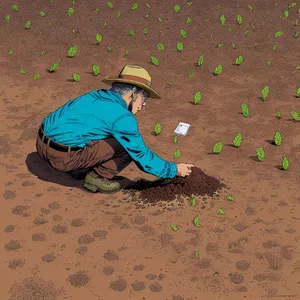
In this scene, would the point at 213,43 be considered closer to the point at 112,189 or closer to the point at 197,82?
the point at 197,82

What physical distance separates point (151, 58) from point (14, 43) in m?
2.19

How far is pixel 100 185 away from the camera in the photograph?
16.4 feet

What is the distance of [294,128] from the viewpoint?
6.55 m

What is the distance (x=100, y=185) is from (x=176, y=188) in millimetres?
685

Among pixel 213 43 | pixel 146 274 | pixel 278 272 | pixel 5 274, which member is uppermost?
pixel 213 43

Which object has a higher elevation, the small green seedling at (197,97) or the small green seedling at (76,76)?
the small green seedling at (197,97)

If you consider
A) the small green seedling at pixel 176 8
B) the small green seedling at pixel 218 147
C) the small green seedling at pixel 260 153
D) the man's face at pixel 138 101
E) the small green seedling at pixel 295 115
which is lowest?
the small green seedling at pixel 218 147

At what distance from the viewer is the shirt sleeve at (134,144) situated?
450 cm

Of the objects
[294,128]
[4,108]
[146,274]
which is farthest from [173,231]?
[4,108]

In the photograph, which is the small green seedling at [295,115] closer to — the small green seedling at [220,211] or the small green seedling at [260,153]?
the small green seedling at [260,153]

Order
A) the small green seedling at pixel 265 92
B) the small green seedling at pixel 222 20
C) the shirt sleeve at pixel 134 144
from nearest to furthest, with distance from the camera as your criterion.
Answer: the shirt sleeve at pixel 134 144 < the small green seedling at pixel 265 92 < the small green seedling at pixel 222 20

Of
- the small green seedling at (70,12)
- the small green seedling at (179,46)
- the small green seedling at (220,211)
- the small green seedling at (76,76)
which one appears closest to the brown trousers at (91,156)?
the small green seedling at (220,211)

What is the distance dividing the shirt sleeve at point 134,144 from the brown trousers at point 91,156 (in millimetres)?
202

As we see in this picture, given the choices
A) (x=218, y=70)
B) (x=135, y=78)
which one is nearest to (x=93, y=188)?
(x=135, y=78)
